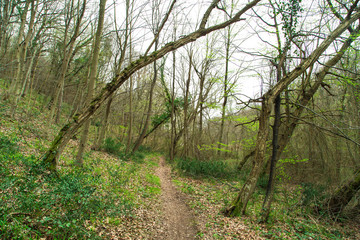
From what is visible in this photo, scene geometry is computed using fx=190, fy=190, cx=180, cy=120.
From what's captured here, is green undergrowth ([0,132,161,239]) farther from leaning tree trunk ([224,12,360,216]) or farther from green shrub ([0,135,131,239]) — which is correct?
leaning tree trunk ([224,12,360,216])

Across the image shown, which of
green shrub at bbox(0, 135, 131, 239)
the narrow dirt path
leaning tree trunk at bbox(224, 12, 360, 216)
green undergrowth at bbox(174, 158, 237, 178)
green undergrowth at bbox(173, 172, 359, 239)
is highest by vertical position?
leaning tree trunk at bbox(224, 12, 360, 216)

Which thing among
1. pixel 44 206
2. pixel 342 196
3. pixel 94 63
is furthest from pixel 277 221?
pixel 94 63

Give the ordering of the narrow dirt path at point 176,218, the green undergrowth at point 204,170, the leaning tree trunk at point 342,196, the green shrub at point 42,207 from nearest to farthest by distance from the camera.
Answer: the green shrub at point 42,207
the narrow dirt path at point 176,218
the leaning tree trunk at point 342,196
the green undergrowth at point 204,170

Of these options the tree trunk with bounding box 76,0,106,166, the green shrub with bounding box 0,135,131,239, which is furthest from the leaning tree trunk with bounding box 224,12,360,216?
the tree trunk with bounding box 76,0,106,166

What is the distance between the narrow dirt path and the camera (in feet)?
13.7

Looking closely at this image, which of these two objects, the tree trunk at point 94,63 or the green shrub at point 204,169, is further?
the green shrub at point 204,169

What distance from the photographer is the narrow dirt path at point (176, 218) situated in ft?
13.7

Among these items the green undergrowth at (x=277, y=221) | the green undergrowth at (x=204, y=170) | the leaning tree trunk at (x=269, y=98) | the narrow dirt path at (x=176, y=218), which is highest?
the leaning tree trunk at (x=269, y=98)

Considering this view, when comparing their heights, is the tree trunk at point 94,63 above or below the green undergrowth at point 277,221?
above

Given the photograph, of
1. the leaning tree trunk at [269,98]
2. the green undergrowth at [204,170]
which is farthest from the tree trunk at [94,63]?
the green undergrowth at [204,170]

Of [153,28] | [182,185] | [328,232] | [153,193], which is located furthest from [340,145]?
[153,28]

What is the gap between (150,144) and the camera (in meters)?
19.3

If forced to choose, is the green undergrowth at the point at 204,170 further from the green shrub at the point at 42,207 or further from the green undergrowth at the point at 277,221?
the green shrub at the point at 42,207

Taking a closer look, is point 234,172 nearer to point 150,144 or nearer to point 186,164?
point 186,164
